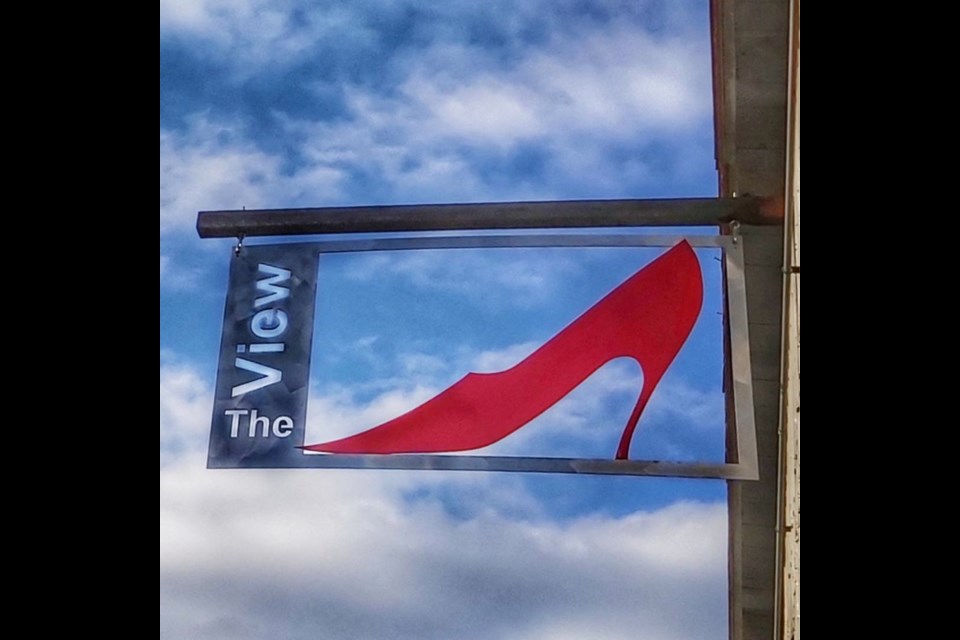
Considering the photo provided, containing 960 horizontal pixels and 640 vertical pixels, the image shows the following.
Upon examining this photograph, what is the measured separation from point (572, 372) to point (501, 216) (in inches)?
25.7

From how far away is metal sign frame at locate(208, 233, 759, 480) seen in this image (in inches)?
144

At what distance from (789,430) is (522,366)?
380 cm

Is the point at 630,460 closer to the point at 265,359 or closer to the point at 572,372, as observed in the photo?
the point at 572,372

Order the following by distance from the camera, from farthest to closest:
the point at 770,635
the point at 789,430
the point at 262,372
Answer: the point at 770,635, the point at 789,430, the point at 262,372

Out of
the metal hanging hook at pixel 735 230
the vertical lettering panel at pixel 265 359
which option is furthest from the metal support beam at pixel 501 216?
Answer: the vertical lettering panel at pixel 265 359

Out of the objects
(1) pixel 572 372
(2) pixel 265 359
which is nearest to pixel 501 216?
(1) pixel 572 372

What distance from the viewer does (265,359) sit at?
12.8 ft

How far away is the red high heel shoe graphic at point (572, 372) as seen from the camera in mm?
3879

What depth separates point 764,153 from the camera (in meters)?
6.44
